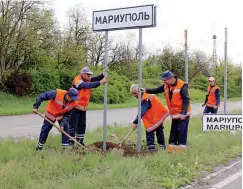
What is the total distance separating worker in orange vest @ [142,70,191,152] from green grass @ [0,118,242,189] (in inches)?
12.0

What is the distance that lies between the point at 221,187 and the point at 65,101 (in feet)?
11.9

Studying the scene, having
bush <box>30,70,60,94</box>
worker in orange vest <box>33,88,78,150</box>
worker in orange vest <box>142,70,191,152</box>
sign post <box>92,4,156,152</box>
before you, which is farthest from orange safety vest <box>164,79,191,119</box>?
bush <box>30,70,60,94</box>

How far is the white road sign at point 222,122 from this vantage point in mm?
10250

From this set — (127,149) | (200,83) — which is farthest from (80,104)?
(200,83)

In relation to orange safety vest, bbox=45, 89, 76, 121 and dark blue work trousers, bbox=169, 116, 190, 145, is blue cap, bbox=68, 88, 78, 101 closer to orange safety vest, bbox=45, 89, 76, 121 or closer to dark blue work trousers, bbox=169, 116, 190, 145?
orange safety vest, bbox=45, 89, 76, 121

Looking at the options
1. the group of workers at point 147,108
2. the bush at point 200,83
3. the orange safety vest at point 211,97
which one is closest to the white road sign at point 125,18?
the group of workers at point 147,108

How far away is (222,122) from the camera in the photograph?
408 inches

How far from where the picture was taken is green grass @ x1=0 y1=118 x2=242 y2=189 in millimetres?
5270

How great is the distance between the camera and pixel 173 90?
793cm

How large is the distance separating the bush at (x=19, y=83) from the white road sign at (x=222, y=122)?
53.3 feet

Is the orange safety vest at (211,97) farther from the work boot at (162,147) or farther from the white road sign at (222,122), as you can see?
the work boot at (162,147)

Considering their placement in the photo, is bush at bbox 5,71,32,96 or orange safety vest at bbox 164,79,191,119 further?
bush at bbox 5,71,32,96

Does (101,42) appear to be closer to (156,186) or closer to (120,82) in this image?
(120,82)

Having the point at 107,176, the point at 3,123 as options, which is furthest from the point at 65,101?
the point at 3,123
